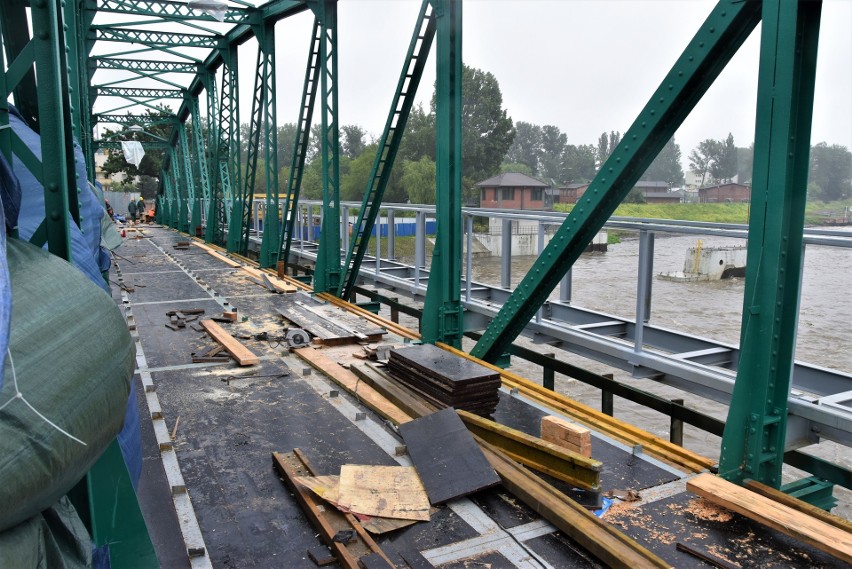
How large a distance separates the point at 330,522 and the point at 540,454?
158cm

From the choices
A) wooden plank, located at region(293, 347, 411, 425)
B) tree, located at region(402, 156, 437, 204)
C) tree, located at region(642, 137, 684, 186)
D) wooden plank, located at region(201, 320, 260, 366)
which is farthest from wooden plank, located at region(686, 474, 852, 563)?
tree, located at region(642, 137, 684, 186)

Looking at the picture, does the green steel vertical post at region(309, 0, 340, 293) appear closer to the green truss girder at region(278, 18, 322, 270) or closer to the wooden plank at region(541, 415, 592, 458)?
the green truss girder at region(278, 18, 322, 270)

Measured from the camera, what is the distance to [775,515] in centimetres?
382

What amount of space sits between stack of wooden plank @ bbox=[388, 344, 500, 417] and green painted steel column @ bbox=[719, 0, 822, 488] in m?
1.99

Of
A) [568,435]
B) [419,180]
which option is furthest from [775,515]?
[419,180]

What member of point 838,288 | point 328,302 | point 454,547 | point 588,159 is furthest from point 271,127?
point 588,159

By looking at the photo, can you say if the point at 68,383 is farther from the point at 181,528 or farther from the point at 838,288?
the point at 838,288

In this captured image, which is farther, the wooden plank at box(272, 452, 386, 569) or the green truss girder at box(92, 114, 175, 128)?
the green truss girder at box(92, 114, 175, 128)

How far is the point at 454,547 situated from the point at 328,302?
794 cm

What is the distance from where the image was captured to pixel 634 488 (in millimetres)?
4391

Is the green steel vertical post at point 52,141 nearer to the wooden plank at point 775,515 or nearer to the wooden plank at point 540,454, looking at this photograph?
the wooden plank at point 540,454

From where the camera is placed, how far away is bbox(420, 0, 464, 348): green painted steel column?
7645 millimetres

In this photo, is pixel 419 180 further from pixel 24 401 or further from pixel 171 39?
pixel 24 401

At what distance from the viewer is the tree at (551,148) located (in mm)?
104250
